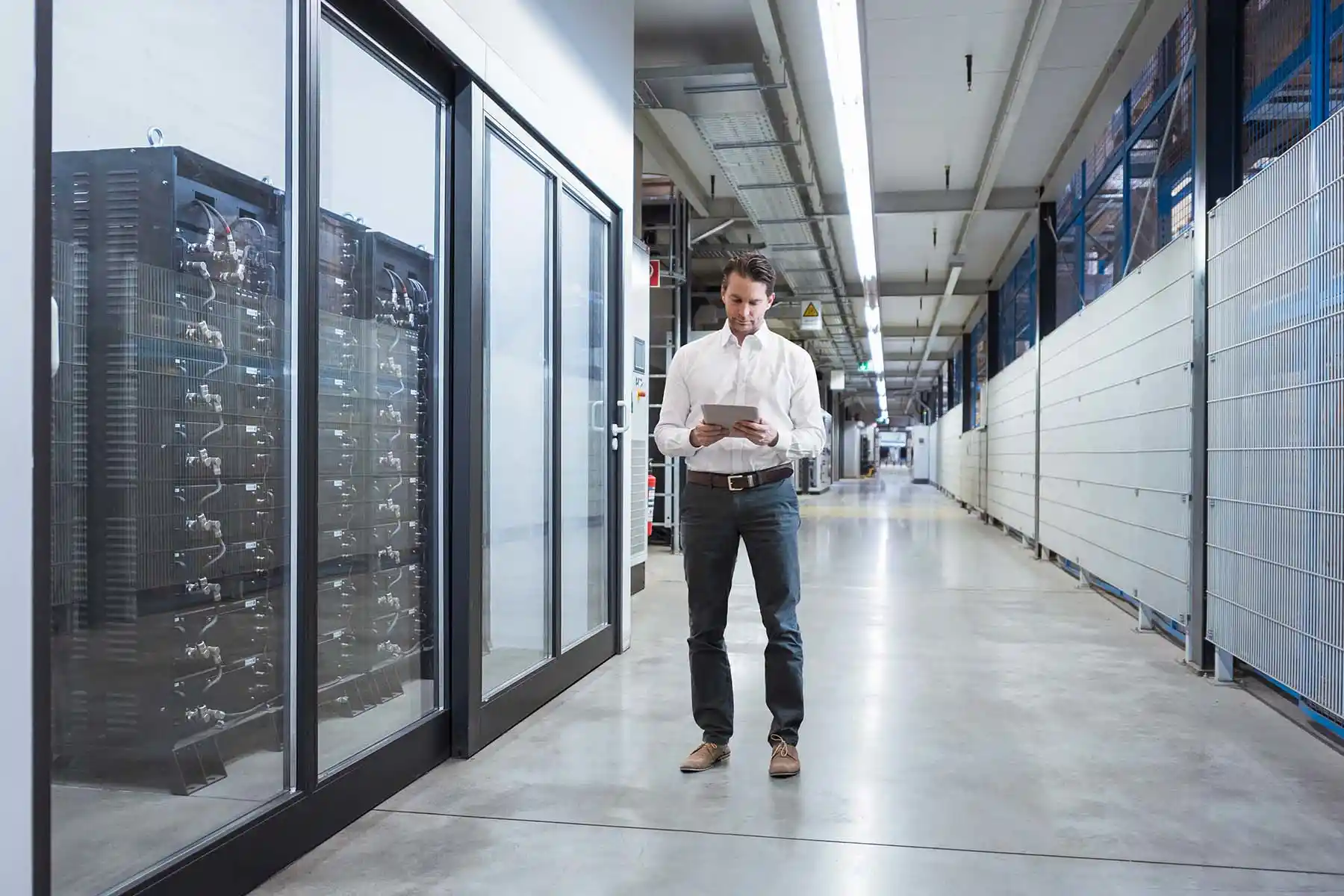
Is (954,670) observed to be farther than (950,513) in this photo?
No

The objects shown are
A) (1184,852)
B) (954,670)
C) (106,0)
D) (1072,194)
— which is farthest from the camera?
(1072,194)

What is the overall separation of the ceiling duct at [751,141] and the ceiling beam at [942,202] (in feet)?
1.31

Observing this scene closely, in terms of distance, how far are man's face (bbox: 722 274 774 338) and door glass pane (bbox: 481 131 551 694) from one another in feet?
2.90

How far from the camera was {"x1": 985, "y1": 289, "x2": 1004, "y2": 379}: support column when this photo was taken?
542 inches

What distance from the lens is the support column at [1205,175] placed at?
14.2 ft

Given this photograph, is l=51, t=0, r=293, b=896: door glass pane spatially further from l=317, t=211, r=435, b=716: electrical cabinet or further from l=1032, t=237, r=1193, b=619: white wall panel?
l=1032, t=237, r=1193, b=619: white wall panel

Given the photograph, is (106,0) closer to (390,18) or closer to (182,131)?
(182,131)

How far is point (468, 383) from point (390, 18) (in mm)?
1091

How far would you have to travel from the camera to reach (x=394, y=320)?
3119 millimetres

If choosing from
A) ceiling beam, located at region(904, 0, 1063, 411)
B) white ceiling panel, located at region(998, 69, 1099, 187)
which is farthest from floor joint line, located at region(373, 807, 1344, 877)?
white ceiling panel, located at region(998, 69, 1099, 187)

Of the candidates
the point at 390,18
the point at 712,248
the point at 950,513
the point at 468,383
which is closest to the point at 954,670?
the point at 468,383

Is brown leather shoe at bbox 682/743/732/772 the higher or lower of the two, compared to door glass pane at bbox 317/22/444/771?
lower

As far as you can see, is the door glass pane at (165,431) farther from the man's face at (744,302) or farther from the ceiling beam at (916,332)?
the ceiling beam at (916,332)

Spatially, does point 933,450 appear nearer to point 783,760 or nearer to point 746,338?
point 746,338
